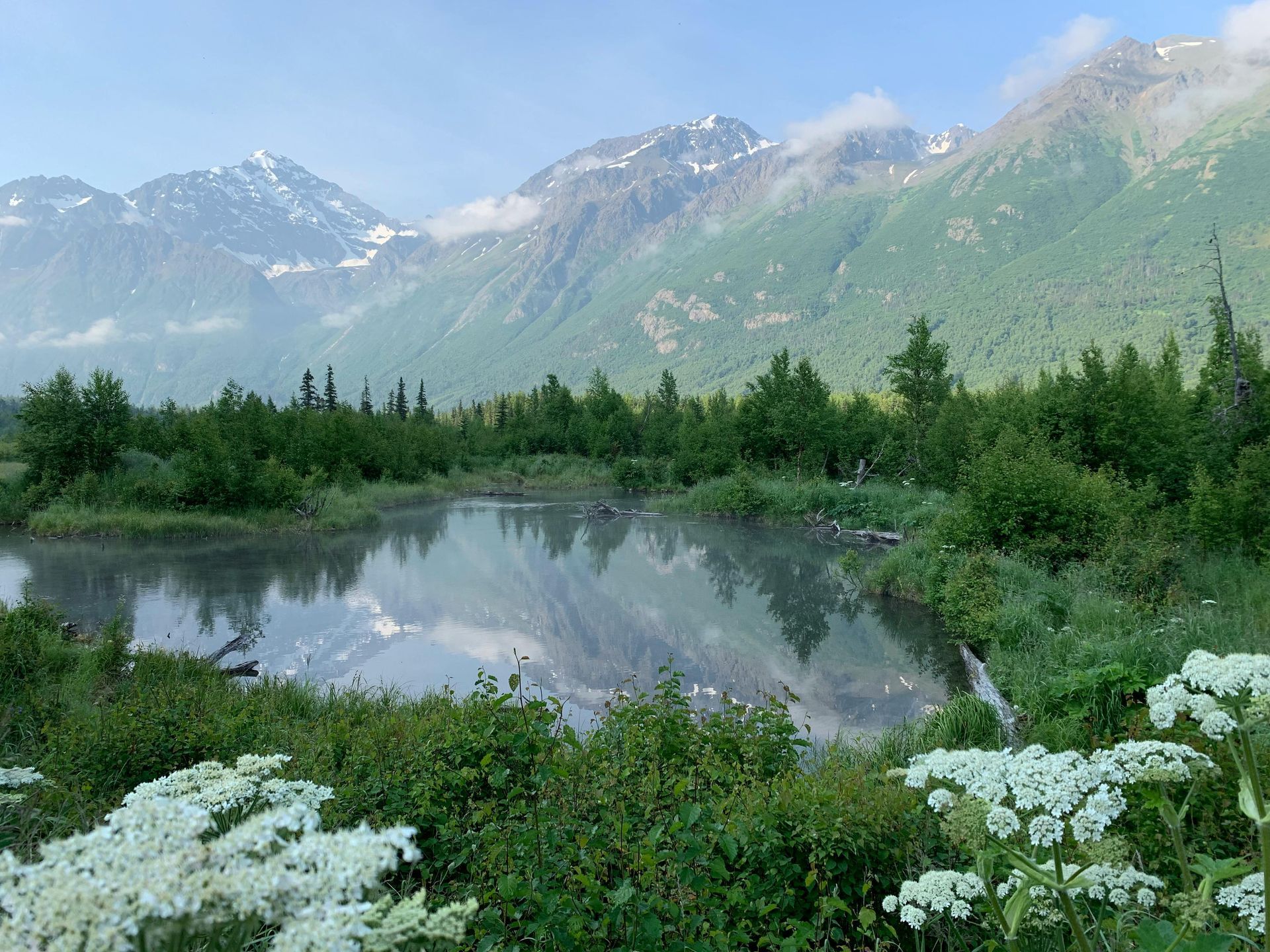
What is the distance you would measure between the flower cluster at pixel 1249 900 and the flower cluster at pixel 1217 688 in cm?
45

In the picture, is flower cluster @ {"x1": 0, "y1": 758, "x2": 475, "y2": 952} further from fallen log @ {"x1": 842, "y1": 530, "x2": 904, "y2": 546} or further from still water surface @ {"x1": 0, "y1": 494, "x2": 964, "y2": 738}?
fallen log @ {"x1": 842, "y1": 530, "x2": 904, "y2": 546}

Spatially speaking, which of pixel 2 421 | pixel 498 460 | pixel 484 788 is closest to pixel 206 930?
pixel 484 788

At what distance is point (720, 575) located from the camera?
22109mm

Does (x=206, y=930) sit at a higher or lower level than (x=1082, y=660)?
higher

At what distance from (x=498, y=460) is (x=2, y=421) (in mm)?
81465

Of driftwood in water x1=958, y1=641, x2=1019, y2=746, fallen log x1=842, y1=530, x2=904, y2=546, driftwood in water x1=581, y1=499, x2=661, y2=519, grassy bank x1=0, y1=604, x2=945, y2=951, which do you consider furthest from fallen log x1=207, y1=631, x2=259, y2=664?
driftwood in water x1=581, y1=499, x2=661, y2=519

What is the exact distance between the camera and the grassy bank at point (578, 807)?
3.43 m

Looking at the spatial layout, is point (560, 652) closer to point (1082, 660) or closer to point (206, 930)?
point (1082, 660)

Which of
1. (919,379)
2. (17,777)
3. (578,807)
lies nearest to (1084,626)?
(578,807)

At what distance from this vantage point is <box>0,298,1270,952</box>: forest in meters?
1.96

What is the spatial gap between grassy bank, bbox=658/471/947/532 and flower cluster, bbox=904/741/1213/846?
982 inches

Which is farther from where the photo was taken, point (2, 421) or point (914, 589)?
point (2, 421)

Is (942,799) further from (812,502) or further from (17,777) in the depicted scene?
(812,502)

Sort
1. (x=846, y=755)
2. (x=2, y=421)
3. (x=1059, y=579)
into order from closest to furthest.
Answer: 1. (x=846, y=755)
2. (x=1059, y=579)
3. (x=2, y=421)
